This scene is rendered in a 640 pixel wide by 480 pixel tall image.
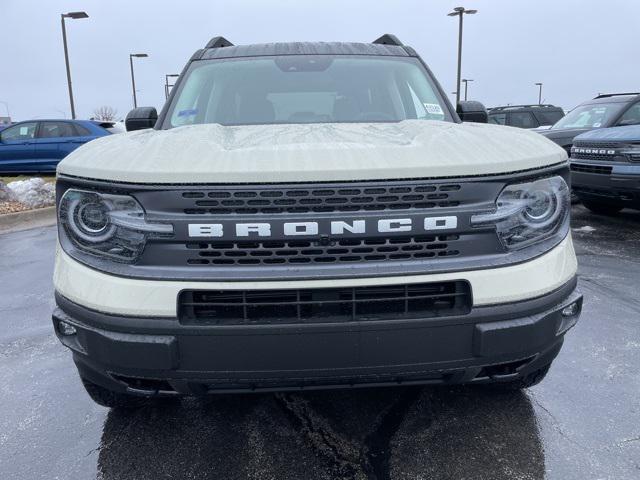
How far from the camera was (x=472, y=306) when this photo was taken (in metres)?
1.85

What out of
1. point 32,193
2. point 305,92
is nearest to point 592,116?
point 305,92

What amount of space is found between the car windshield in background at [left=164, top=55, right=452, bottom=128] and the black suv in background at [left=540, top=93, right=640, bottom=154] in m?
6.19

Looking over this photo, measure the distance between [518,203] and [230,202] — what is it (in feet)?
3.47

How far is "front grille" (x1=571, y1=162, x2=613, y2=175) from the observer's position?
683 cm

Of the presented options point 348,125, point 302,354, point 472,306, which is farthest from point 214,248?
point 348,125

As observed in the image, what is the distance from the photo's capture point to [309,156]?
1.87 metres

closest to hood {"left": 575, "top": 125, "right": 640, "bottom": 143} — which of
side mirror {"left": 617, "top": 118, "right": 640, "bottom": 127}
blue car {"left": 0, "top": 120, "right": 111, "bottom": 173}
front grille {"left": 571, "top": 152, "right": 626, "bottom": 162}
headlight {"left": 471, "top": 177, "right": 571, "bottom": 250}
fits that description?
front grille {"left": 571, "top": 152, "right": 626, "bottom": 162}

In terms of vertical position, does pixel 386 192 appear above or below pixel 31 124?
above

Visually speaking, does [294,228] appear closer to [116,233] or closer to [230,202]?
[230,202]

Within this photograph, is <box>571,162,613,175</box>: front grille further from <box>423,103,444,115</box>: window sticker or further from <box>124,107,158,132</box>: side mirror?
<box>124,107,158,132</box>: side mirror

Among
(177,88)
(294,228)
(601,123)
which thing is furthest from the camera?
(601,123)

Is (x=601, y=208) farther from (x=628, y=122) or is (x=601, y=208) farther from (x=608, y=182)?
(x=608, y=182)

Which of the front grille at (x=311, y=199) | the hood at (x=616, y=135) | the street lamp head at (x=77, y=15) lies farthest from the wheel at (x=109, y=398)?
the street lamp head at (x=77, y=15)

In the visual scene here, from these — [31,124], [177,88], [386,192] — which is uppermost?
[177,88]
